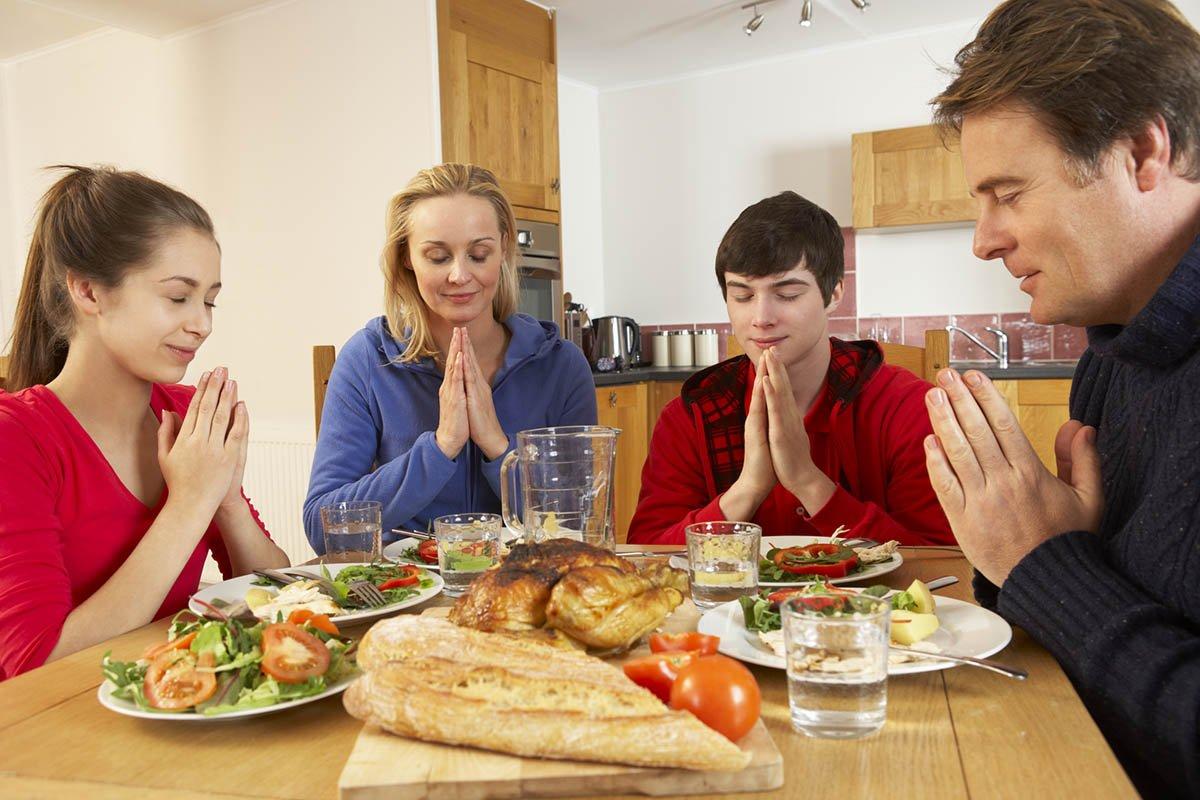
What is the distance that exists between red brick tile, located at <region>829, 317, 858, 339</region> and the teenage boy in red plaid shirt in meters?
3.44

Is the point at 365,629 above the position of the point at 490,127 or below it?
below

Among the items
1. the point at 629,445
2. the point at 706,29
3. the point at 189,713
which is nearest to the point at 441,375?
the point at 189,713

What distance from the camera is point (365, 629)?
1.36 meters

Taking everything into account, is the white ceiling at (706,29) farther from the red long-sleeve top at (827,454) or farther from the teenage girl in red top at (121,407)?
the teenage girl in red top at (121,407)

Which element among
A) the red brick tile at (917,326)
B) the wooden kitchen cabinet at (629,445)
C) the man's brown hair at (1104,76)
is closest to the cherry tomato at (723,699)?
the man's brown hair at (1104,76)

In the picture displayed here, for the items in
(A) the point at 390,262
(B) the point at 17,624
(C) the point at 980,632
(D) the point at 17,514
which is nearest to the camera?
(C) the point at 980,632

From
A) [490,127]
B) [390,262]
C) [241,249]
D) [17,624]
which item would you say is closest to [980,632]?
[17,624]

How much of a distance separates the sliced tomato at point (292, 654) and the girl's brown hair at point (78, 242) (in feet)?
2.91

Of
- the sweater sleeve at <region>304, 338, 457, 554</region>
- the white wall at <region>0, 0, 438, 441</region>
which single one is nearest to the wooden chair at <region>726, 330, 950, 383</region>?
the sweater sleeve at <region>304, 338, 457, 554</region>

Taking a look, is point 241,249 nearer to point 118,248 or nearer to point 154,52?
point 154,52

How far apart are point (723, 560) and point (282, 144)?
4.17m

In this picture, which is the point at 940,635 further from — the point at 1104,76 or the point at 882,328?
the point at 882,328

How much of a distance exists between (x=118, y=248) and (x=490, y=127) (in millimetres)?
3184

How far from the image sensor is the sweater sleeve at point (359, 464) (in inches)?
82.3
